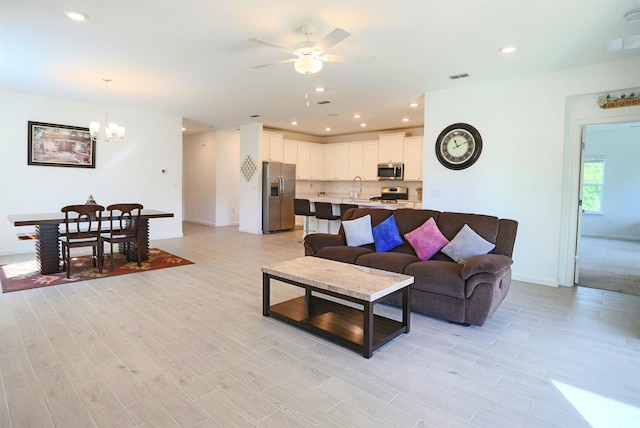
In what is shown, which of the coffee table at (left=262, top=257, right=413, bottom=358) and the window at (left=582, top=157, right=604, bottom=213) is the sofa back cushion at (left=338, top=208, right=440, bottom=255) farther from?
the window at (left=582, top=157, right=604, bottom=213)

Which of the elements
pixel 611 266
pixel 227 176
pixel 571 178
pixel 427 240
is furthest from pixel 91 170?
pixel 611 266

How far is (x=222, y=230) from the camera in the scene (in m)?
8.91

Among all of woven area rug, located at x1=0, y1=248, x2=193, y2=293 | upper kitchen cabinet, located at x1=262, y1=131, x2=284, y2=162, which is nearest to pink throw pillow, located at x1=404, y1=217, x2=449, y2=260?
woven area rug, located at x1=0, y1=248, x2=193, y2=293

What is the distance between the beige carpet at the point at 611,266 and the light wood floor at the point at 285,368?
82 cm

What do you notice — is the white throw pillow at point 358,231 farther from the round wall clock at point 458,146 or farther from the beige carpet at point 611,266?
the beige carpet at point 611,266

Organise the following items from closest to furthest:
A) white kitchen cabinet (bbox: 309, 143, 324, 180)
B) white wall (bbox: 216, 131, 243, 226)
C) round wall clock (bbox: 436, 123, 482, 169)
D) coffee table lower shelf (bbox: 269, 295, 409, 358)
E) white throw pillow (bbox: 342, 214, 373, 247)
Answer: coffee table lower shelf (bbox: 269, 295, 409, 358) → white throw pillow (bbox: 342, 214, 373, 247) → round wall clock (bbox: 436, 123, 482, 169) → white wall (bbox: 216, 131, 243, 226) → white kitchen cabinet (bbox: 309, 143, 324, 180)

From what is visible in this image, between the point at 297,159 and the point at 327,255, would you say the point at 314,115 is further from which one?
the point at 327,255

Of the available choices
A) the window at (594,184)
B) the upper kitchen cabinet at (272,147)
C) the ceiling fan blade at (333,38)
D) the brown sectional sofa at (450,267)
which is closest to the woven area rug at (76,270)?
the brown sectional sofa at (450,267)

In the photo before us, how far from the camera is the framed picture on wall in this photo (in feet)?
19.2

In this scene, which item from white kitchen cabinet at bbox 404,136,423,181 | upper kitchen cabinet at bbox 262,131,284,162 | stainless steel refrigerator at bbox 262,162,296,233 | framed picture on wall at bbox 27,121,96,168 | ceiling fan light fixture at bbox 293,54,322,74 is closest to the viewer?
ceiling fan light fixture at bbox 293,54,322,74

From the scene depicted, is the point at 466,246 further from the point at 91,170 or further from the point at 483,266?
the point at 91,170

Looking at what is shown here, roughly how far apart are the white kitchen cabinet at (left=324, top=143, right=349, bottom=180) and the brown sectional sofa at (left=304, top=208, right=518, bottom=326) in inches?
221

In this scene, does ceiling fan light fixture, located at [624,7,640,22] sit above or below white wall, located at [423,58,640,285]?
above

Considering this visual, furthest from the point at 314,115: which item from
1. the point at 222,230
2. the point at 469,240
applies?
the point at 469,240
